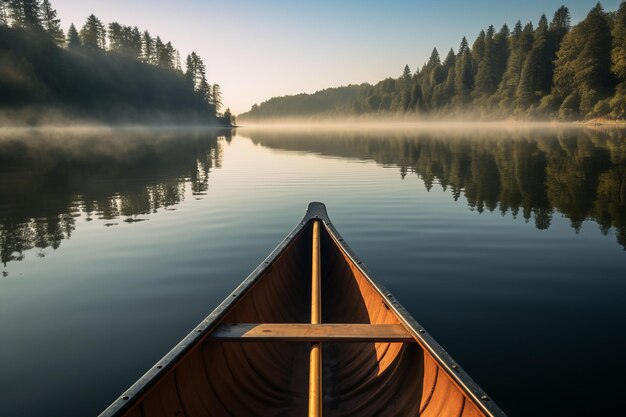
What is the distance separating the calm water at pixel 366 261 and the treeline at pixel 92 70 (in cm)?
7781

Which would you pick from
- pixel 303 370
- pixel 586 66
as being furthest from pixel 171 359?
pixel 586 66

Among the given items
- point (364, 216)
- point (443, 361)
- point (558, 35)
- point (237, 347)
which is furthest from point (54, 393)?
point (558, 35)

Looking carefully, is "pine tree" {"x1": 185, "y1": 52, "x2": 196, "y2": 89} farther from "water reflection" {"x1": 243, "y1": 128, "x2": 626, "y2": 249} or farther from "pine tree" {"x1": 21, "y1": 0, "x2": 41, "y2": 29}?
"water reflection" {"x1": 243, "y1": 128, "x2": 626, "y2": 249}

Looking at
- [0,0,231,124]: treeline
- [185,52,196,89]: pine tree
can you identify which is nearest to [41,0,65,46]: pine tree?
[0,0,231,124]: treeline

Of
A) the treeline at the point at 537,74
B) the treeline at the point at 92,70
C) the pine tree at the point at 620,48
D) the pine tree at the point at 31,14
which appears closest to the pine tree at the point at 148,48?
the treeline at the point at 92,70

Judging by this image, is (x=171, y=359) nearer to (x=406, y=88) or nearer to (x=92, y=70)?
(x=92, y=70)

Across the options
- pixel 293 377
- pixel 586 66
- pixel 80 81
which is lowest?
pixel 293 377

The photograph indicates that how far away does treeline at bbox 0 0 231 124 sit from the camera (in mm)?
84250

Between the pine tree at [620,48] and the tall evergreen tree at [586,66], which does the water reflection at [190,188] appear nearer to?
the pine tree at [620,48]

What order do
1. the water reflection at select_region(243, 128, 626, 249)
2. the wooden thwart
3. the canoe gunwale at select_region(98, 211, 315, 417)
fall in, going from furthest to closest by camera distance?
the water reflection at select_region(243, 128, 626, 249) → the wooden thwart → the canoe gunwale at select_region(98, 211, 315, 417)

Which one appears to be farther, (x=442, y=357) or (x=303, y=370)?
(x=303, y=370)

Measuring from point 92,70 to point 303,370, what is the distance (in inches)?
5010

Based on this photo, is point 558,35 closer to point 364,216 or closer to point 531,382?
point 364,216

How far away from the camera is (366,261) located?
430 inches
